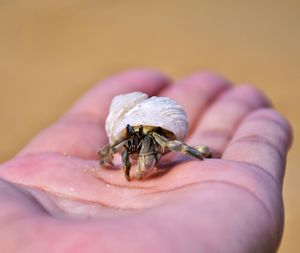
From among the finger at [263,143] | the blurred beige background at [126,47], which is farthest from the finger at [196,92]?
the blurred beige background at [126,47]

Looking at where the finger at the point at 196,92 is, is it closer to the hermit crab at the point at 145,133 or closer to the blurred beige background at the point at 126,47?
the hermit crab at the point at 145,133

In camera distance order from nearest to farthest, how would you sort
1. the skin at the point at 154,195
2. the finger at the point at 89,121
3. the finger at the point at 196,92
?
1. the skin at the point at 154,195
2. the finger at the point at 89,121
3. the finger at the point at 196,92

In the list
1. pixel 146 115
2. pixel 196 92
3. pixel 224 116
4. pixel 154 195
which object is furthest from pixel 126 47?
pixel 154 195

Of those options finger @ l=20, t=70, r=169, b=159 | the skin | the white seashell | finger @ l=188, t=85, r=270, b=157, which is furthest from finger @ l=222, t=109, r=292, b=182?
finger @ l=20, t=70, r=169, b=159

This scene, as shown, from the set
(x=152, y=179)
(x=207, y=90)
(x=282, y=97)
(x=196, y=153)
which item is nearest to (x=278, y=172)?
(x=196, y=153)

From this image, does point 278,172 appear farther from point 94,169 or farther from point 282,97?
point 282,97

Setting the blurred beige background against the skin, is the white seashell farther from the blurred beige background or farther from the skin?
the blurred beige background
